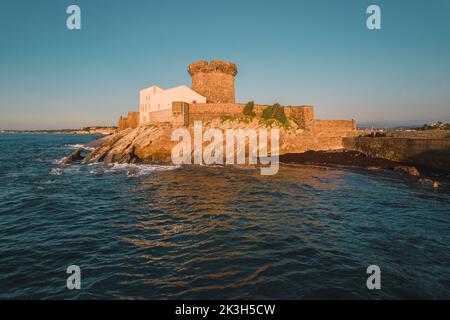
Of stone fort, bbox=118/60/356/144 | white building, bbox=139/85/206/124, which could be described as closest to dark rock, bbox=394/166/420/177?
stone fort, bbox=118/60/356/144

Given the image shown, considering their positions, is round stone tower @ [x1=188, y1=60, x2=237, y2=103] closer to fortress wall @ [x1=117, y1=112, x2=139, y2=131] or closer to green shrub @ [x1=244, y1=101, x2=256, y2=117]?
green shrub @ [x1=244, y1=101, x2=256, y2=117]

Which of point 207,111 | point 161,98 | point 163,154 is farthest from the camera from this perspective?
Result: point 161,98

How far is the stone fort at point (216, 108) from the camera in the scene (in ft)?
138

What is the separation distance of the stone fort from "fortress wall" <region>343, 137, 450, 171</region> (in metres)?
Answer: 6.62

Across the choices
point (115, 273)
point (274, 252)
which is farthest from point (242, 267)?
point (115, 273)

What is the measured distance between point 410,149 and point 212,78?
35.5 m

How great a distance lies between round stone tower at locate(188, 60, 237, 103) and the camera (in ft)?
168

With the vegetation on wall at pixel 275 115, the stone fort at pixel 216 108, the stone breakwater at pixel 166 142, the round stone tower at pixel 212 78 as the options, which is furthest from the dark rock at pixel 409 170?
the round stone tower at pixel 212 78

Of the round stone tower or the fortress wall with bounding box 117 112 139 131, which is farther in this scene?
the fortress wall with bounding box 117 112 139 131

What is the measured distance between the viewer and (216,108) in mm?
43500

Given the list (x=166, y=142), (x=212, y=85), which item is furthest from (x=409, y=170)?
(x=212, y=85)

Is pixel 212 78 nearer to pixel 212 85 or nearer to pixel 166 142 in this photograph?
pixel 212 85
